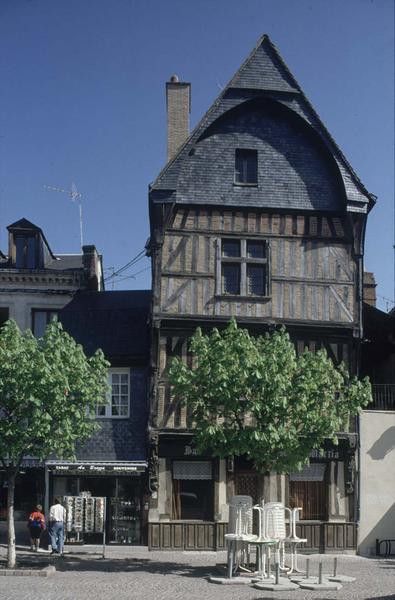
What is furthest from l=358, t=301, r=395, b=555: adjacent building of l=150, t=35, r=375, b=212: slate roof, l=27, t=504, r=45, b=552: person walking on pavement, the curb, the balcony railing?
the curb

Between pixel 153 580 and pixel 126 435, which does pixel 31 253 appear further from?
pixel 153 580

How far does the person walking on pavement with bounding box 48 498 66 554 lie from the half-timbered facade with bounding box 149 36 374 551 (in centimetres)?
281

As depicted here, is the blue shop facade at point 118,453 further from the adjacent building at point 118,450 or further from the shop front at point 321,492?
the shop front at point 321,492

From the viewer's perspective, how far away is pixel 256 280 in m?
26.6

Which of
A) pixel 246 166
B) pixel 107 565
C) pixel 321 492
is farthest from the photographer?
pixel 246 166

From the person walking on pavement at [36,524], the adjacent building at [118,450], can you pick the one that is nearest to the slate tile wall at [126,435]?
the adjacent building at [118,450]

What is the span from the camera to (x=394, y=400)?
28281mm

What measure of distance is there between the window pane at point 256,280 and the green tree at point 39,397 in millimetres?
6981

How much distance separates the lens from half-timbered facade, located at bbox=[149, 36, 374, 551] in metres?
25.7

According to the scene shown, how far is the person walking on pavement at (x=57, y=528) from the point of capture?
2350 centimetres

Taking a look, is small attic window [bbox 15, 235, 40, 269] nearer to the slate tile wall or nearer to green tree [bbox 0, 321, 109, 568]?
the slate tile wall

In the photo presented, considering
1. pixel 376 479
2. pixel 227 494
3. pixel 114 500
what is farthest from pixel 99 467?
pixel 376 479

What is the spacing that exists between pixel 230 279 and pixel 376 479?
23.6ft

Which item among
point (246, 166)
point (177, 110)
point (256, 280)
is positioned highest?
point (177, 110)
